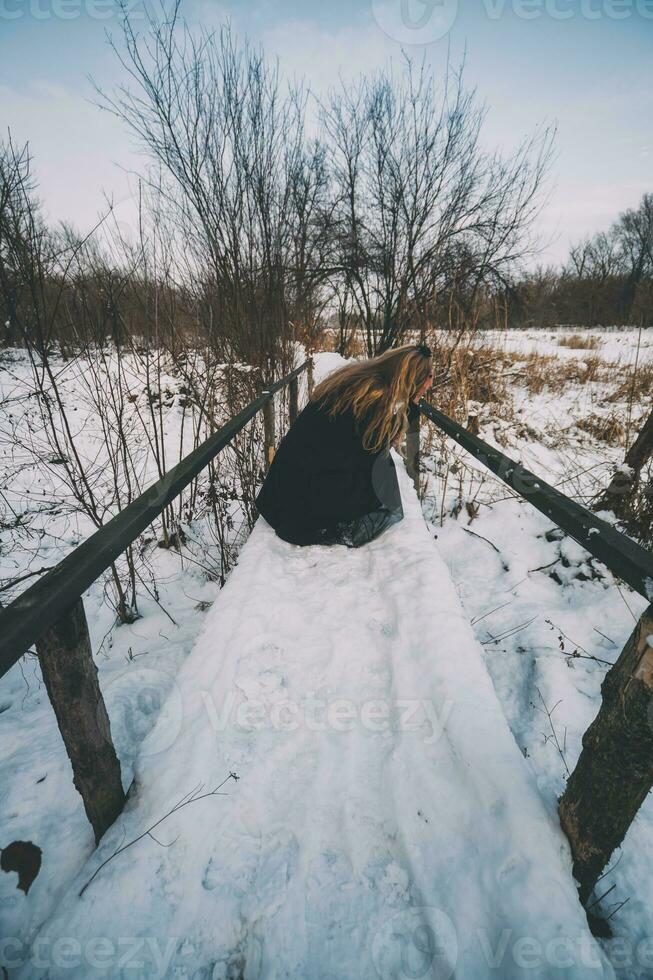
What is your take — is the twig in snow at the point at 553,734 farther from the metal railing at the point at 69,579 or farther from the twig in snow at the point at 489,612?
the metal railing at the point at 69,579

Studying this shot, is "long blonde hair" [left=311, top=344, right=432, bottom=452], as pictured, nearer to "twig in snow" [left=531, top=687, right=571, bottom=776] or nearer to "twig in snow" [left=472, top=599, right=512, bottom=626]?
"twig in snow" [left=472, top=599, right=512, bottom=626]

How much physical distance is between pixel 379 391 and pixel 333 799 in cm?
207

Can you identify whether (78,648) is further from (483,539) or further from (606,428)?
(606,428)

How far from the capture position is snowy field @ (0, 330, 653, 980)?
885 mm

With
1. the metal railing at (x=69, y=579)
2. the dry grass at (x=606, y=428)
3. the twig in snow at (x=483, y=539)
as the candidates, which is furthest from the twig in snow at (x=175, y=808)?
the dry grass at (x=606, y=428)

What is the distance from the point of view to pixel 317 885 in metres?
1.01

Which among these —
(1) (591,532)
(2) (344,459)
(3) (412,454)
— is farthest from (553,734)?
(3) (412,454)

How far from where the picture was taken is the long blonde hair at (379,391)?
8.00ft

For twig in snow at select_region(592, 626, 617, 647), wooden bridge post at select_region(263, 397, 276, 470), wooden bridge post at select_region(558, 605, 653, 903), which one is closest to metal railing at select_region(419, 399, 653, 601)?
wooden bridge post at select_region(558, 605, 653, 903)

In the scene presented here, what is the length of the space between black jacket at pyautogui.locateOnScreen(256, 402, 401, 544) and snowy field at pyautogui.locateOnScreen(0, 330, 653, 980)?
1.14 feet

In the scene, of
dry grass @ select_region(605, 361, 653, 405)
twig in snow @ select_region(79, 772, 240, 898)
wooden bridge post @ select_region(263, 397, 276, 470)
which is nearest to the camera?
twig in snow @ select_region(79, 772, 240, 898)

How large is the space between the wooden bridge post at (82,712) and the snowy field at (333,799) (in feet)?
0.34

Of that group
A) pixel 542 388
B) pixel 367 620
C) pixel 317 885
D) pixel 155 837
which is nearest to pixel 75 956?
pixel 155 837

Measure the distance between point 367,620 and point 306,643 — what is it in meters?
0.35
